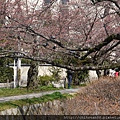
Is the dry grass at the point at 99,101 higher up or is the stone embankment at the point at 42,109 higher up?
the dry grass at the point at 99,101

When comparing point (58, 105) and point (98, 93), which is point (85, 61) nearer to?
point (58, 105)

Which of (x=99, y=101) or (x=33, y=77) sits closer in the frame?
(x=99, y=101)

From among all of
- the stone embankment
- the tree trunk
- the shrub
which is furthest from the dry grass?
the shrub

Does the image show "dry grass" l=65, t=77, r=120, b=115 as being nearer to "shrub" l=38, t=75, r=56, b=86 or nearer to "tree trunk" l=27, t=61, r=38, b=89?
"tree trunk" l=27, t=61, r=38, b=89

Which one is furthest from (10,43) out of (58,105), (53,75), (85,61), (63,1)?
(53,75)

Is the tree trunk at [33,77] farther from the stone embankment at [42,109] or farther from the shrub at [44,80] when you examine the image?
the stone embankment at [42,109]

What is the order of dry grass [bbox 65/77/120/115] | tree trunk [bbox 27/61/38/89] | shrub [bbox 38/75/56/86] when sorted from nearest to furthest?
dry grass [bbox 65/77/120/115], tree trunk [bbox 27/61/38/89], shrub [bbox 38/75/56/86]

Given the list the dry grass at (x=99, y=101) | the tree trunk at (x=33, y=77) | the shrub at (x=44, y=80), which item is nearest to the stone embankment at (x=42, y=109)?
the dry grass at (x=99, y=101)

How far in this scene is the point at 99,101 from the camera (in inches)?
304

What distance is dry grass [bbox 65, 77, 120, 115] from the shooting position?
22.2ft

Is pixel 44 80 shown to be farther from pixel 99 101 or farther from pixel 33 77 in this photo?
pixel 99 101

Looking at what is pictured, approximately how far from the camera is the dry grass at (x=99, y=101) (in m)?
6.76

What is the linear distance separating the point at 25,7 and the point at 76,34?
2971mm

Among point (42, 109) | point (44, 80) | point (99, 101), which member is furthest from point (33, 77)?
point (99, 101)
